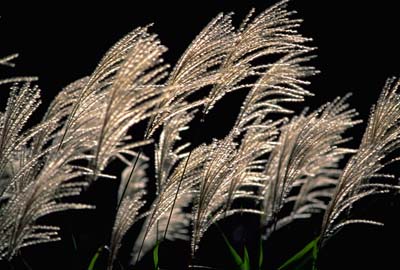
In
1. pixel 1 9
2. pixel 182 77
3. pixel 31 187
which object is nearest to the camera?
pixel 31 187

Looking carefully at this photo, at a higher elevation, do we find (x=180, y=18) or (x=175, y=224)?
(x=180, y=18)

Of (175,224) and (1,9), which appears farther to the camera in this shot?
(1,9)

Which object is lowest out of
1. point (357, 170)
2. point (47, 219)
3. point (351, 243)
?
point (351, 243)

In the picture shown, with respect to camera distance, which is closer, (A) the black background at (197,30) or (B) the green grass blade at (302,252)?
(B) the green grass blade at (302,252)

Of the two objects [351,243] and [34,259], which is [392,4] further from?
[34,259]

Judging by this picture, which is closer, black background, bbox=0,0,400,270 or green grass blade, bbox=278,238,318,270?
green grass blade, bbox=278,238,318,270

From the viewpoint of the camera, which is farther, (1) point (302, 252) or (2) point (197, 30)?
(2) point (197, 30)

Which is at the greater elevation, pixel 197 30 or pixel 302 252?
pixel 197 30

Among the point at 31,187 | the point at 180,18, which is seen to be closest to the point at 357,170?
the point at 31,187
